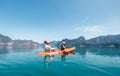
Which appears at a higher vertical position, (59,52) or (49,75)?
(59,52)

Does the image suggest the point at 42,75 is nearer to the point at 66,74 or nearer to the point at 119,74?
the point at 66,74

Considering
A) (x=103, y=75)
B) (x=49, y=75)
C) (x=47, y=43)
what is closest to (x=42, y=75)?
(x=49, y=75)

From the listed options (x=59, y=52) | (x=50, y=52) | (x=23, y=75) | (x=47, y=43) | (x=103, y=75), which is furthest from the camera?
(x=59, y=52)

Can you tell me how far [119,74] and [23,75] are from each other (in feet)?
39.3

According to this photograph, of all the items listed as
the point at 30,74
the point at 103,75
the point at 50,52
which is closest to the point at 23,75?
the point at 30,74

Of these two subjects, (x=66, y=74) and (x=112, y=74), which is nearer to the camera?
(x=66, y=74)

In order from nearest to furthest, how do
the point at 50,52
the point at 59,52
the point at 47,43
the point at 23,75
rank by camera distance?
1. the point at 23,75
2. the point at 47,43
3. the point at 50,52
4. the point at 59,52

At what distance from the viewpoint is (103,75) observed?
17.2 metres

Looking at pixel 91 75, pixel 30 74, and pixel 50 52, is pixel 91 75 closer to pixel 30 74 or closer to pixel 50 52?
pixel 30 74

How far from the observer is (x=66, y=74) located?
1680cm

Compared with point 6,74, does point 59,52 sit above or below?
above

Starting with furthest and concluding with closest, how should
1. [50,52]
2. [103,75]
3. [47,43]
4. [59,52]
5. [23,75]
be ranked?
1. [59,52]
2. [50,52]
3. [47,43]
4. [103,75]
5. [23,75]

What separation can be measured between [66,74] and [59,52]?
602 inches

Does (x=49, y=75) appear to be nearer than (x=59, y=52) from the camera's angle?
Yes
